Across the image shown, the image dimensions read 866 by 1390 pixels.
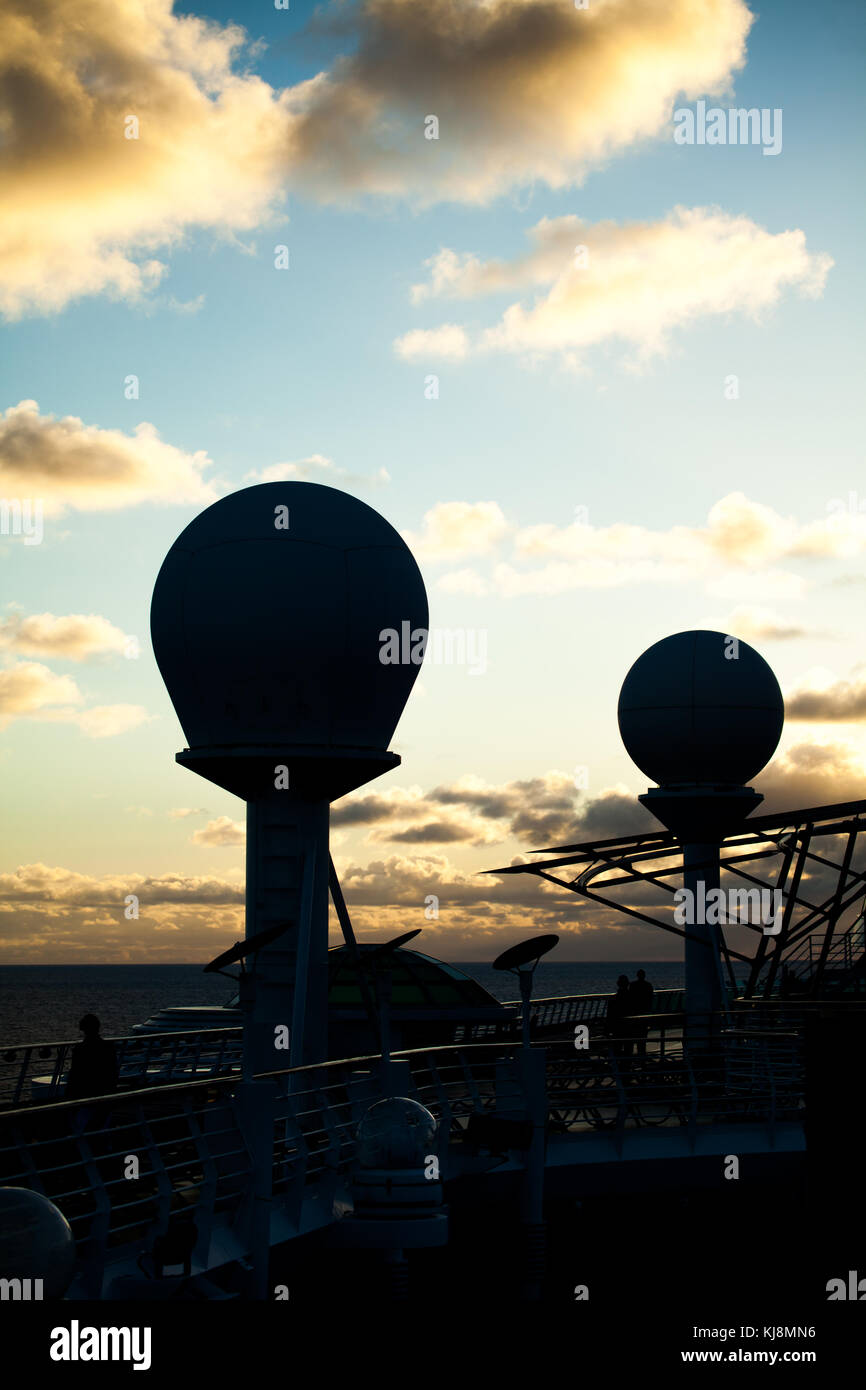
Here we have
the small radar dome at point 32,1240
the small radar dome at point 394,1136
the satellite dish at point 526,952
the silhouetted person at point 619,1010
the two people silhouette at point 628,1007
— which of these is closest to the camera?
the small radar dome at point 32,1240

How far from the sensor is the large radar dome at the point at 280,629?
2088cm

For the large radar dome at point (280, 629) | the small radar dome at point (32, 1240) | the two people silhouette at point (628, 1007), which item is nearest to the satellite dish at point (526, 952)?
the large radar dome at point (280, 629)

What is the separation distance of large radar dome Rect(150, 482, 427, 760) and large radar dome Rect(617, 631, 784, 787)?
9154 millimetres

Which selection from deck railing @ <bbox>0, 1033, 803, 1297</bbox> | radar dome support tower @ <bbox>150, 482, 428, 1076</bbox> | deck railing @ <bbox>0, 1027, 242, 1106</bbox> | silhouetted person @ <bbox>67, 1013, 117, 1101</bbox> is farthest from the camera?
radar dome support tower @ <bbox>150, 482, 428, 1076</bbox>

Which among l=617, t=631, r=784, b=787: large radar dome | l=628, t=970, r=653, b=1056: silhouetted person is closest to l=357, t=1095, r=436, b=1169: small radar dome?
l=628, t=970, r=653, b=1056: silhouetted person

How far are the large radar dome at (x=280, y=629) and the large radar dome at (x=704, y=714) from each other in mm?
9154

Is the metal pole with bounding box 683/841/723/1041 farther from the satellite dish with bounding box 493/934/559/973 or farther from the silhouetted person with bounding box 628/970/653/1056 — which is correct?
the satellite dish with bounding box 493/934/559/973

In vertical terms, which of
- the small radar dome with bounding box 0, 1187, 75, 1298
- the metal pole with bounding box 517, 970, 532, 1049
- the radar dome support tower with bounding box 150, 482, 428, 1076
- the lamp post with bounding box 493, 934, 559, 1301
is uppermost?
the radar dome support tower with bounding box 150, 482, 428, 1076

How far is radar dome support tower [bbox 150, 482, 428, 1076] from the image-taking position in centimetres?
2086

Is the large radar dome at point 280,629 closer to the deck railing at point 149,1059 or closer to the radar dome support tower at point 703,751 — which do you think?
the deck railing at point 149,1059

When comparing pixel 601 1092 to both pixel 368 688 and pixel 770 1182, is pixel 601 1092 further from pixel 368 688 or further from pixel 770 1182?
pixel 368 688
